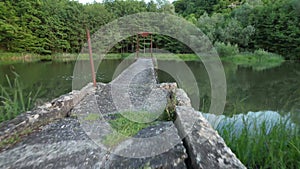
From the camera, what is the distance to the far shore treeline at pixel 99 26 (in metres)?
18.8

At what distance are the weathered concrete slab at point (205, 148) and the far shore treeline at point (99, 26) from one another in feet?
55.9

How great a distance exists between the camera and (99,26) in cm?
2319

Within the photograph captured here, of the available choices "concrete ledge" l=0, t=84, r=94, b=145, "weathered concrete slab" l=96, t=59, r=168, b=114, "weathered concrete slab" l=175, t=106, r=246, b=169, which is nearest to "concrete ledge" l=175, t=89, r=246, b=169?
"weathered concrete slab" l=175, t=106, r=246, b=169

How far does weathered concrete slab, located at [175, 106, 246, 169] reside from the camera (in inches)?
35.0

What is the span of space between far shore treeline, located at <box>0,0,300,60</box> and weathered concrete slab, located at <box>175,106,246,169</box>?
17.1m

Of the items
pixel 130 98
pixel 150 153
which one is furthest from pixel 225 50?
pixel 150 153

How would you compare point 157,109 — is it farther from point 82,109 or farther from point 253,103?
point 253,103

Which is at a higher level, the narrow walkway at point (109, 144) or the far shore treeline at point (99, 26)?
the far shore treeline at point (99, 26)

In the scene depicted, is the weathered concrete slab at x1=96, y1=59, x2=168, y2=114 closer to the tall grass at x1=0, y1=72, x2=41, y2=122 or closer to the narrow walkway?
the narrow walkway

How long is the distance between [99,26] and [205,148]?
2421 centimetres

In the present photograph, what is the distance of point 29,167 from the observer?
0.98 metres

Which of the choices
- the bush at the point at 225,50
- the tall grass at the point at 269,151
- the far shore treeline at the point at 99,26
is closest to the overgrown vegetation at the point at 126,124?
the tall grass at the point at 269,151

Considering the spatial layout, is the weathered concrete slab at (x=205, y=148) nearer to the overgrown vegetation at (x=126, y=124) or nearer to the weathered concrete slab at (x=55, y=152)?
the overgrown vegetation at (x=126, y=124)

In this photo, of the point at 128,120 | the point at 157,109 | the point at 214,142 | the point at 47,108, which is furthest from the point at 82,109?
the point at 214,142
